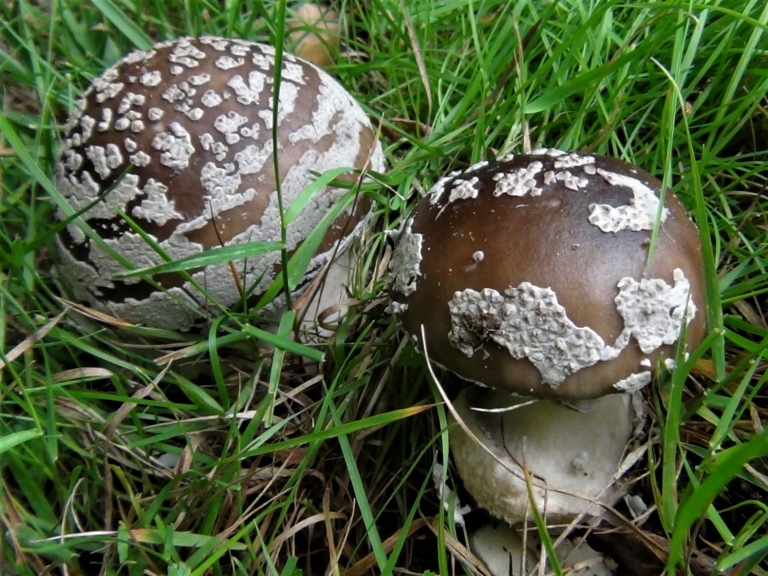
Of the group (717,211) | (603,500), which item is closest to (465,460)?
(603,500)

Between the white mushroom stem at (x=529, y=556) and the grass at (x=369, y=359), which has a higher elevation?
the grass at (x=369, y=359)

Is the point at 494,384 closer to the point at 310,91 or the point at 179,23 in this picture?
the point at 310,91

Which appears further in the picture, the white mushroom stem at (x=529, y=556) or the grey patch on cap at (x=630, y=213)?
the white mushroom stem at (x=529, y=556)

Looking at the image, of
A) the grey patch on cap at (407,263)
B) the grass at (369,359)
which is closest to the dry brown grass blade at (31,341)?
the grass at (369,359)

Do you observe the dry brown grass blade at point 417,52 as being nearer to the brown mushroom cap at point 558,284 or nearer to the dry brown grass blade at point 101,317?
the brown mushroom cap at point 558,284

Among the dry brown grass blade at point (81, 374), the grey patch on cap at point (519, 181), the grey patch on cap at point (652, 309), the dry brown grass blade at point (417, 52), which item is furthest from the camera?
the dry brown grass blade at point (417, 52)

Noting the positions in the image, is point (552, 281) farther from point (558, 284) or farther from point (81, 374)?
point (81, 374)

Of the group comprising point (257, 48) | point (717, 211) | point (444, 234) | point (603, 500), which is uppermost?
point (257, 48)
